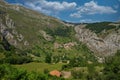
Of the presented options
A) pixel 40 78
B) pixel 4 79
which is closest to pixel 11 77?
pixel 4 79

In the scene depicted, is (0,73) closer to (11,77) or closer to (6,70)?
(6,70)

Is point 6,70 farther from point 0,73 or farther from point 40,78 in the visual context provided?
point 40,78

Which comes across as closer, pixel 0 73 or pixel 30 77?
pixel 30 77

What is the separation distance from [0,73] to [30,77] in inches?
976

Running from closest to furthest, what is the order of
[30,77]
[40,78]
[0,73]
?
1. [30,77]
2. [40,78]
3. [0,73]

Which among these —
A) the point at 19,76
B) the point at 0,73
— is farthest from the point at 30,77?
the point at 0,73

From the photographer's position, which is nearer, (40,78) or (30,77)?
(30,77)

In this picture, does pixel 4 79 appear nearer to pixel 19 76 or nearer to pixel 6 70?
pixel 19 76

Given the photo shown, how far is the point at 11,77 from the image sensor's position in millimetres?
122625

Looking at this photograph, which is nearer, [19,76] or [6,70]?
[19,76]

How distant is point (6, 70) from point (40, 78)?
22.5 metres

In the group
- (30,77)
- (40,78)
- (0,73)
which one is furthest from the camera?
(0,73)

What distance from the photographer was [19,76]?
126 metres

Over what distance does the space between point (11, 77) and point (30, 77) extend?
7.86 metres
